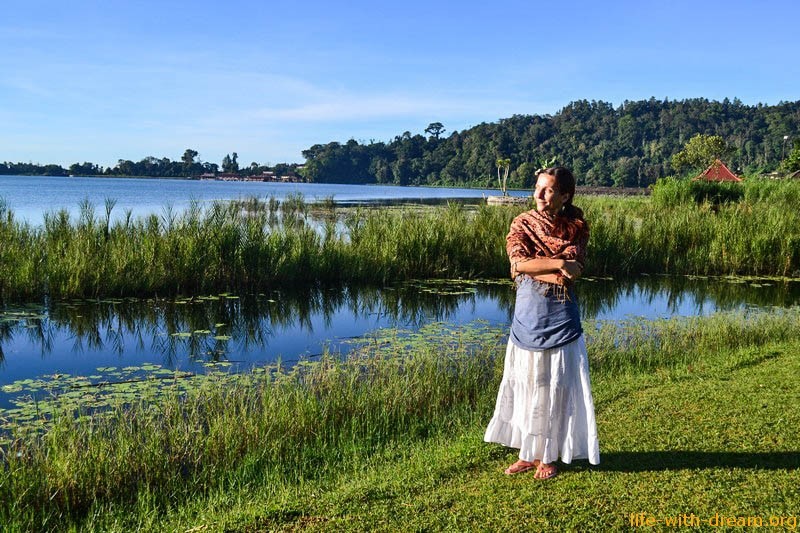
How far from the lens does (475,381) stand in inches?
229

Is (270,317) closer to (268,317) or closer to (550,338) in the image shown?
(268,317)

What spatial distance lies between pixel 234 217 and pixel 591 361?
6.81 metres

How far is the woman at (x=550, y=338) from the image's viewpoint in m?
3.46

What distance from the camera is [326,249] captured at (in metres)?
11.7

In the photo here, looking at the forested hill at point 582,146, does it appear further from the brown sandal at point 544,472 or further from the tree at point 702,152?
the brown sandal at point 544,472

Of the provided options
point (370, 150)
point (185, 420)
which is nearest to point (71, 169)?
point (370, 150)

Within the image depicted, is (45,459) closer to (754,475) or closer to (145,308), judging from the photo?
(754,475)

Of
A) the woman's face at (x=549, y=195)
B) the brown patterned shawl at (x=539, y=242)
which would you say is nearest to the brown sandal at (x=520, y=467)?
the brown patterned shawl at (x=539, y=242)

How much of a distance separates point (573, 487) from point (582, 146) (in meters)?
84.7

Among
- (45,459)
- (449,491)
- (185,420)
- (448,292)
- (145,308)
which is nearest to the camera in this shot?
(449,491)

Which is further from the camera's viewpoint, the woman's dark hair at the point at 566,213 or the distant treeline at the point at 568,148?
the distant treeline at the point at 568,148

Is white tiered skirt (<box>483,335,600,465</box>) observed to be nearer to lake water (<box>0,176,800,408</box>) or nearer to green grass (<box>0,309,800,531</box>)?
green grass (<box>0,309,800,531</box>)

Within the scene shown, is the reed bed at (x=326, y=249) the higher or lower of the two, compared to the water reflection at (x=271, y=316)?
higher

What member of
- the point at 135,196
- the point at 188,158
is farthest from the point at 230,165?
the point at 135,196
